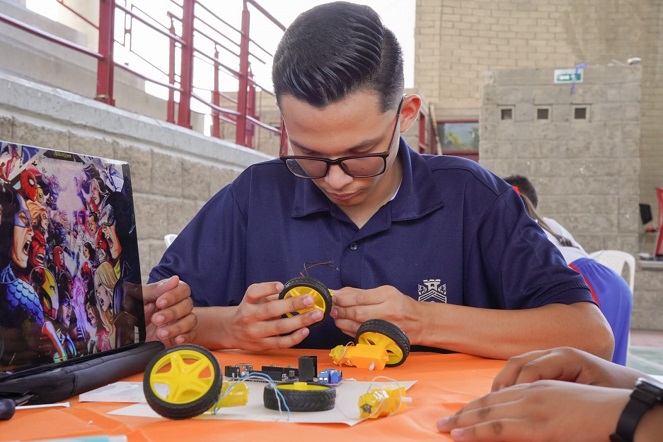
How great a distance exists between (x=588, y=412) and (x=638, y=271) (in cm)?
930

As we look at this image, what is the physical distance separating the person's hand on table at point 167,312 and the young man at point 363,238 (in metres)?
0.09

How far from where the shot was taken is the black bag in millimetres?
972

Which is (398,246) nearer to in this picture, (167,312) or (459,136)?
(167,312)

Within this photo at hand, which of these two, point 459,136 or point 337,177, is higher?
point 459,136

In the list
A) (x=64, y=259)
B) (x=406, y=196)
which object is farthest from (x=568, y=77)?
(x=64, y=259)

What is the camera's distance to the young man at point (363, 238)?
150 centimetres

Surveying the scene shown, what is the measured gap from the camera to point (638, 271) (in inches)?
369

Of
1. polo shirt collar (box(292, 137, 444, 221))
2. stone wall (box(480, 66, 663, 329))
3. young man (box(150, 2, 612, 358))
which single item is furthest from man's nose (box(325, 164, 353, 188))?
stone wall (box(480, 66, 663, 329))

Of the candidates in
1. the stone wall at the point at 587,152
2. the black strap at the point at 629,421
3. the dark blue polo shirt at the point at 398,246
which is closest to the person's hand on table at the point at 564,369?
the black strap at the point at 629,421

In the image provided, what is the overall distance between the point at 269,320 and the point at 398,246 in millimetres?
439

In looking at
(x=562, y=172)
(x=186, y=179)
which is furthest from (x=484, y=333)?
(x=562, y=172)

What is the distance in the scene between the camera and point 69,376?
1.03 m

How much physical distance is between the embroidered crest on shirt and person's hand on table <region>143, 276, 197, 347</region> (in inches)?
21.9

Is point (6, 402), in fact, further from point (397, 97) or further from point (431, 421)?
point (397, 97)
